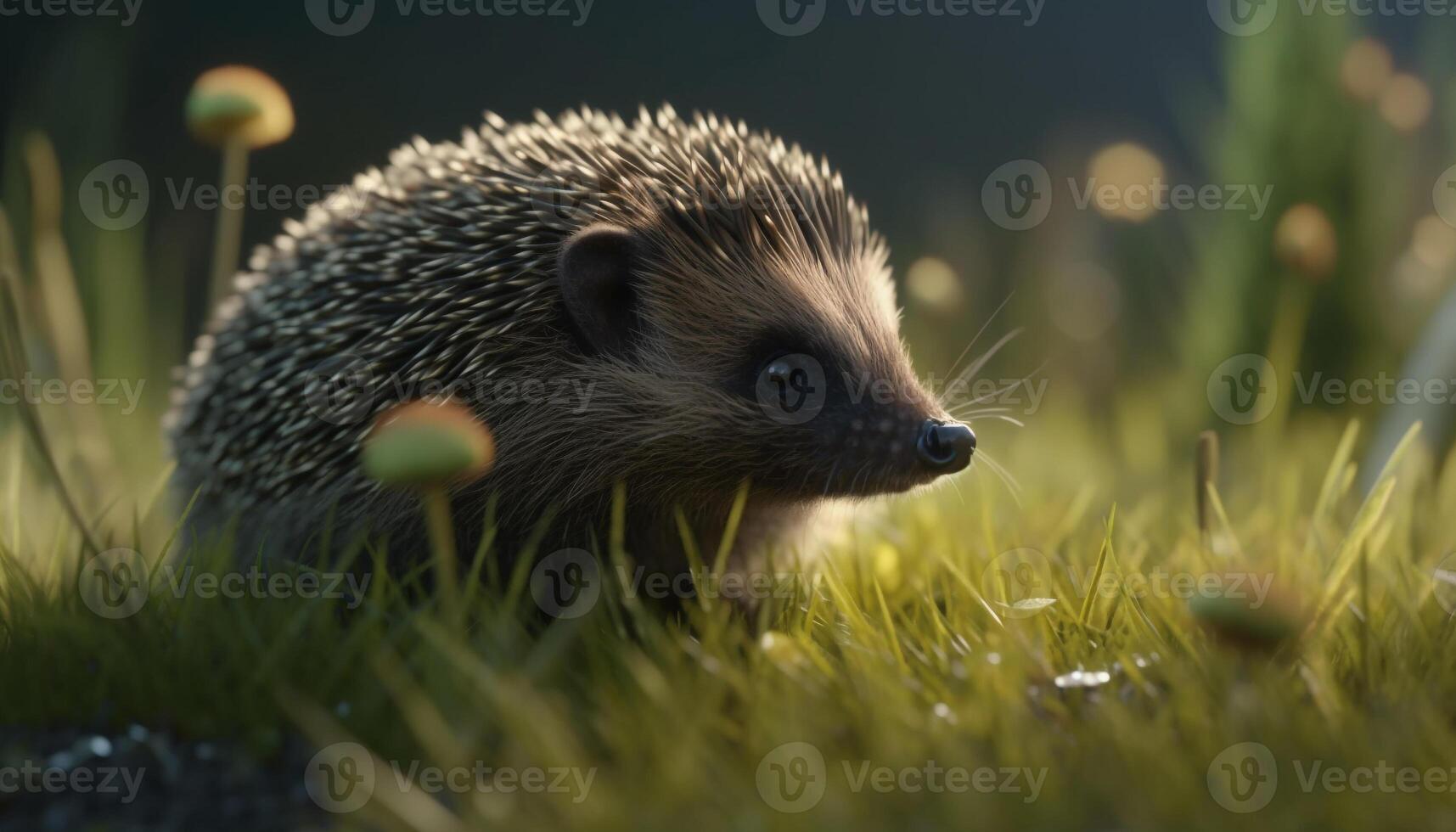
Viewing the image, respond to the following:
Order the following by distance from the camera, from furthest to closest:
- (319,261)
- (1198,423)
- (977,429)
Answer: (977,429) < (1198,423) < (319,261)

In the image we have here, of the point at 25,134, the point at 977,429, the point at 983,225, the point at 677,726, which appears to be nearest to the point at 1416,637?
the point at 677,726

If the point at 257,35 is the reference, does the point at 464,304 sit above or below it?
below

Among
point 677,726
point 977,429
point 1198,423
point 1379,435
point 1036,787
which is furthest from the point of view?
point 977,429

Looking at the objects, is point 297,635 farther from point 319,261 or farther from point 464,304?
point 319,261

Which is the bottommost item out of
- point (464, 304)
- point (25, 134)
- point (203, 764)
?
point (203, 764)

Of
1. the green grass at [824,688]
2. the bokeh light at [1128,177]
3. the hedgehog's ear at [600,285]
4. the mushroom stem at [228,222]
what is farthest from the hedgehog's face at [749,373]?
the bokeh light at [1128,177]

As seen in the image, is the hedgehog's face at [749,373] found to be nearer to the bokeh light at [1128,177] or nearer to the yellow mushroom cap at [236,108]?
the yellow mushroom cap at [236,108]
